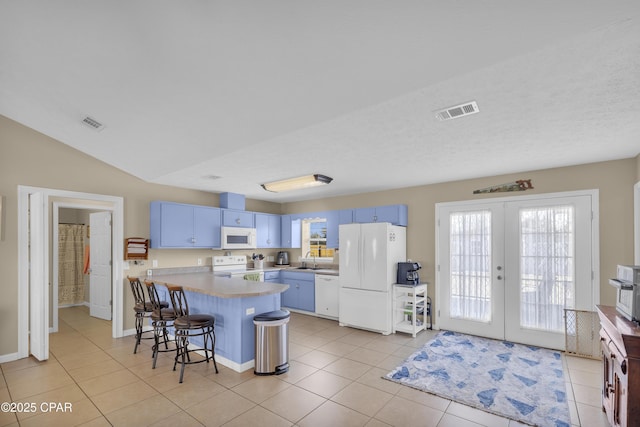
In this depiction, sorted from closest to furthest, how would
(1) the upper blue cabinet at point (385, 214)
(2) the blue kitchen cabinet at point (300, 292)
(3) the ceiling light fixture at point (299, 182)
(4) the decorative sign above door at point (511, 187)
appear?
1. (4) the decorative sign above door at point (511, 187)
2. (3) the ceiling light fixture at point (299, 182)
3. (1) the upper blue cabinet at point (385, 214)
4. (2) the blue kitchen cabinet at point (300, 292)

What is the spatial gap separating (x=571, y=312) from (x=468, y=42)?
4033 millimetres

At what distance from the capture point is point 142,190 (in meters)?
5.18

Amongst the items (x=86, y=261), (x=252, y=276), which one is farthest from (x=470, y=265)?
(x=86, y=261)

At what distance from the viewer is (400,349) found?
4199mm

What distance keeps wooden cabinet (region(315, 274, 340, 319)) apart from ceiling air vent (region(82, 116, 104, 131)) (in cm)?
404

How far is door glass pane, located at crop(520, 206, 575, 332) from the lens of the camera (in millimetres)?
4141

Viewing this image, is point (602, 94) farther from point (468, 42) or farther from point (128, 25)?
point (128, 25)

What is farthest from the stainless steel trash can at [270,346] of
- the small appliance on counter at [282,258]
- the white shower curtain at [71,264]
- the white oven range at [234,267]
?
the white shower curtain at [71,264]

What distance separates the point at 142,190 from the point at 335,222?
3.42m

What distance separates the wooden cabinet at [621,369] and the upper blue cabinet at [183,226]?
5.31 m

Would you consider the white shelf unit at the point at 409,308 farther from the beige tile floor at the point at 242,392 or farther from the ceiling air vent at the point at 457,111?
the ceiling air vent at the point at 457,111

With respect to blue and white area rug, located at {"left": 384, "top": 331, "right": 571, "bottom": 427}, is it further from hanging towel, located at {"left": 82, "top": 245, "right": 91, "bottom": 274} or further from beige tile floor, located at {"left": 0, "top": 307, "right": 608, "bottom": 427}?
hanging towel, located at {"left": 82, "top": 245, "right": 91, "bottom": 274}

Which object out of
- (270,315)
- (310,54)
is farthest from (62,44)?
(270,315)

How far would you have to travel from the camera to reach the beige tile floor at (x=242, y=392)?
258 cm
